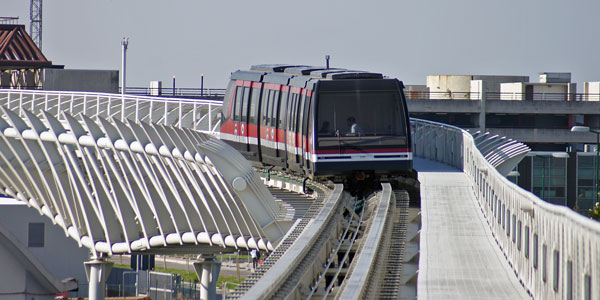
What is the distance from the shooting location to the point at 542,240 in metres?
12.9

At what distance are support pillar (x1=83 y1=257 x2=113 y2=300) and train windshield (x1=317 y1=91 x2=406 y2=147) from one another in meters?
16.5

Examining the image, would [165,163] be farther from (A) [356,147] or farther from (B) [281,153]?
(A) [356,147]

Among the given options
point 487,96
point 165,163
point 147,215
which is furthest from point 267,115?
point 487,96

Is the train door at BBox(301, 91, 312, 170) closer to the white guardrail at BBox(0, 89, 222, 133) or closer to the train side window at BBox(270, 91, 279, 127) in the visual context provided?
the train side window at BBox(270, 91, 279, 127)

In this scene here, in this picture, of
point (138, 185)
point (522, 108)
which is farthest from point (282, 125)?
point (522, 108)

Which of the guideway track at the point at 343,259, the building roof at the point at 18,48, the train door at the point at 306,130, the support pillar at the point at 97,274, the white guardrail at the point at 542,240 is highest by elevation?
the building roof at the point at 18,48

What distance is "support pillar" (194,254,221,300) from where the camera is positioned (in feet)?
143

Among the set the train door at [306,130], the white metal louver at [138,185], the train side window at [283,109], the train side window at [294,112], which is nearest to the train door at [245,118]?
the white metal louver at [138,185]

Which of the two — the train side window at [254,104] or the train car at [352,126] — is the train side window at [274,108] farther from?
the train car at [352,126]

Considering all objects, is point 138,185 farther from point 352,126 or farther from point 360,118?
point 360,118

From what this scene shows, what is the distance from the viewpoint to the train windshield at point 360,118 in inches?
1161

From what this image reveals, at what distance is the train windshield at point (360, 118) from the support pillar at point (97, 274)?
1646cm

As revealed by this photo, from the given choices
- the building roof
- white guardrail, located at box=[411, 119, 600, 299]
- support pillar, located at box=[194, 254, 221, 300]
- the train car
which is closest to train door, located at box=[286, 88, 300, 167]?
the train car

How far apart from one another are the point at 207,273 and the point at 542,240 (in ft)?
104
